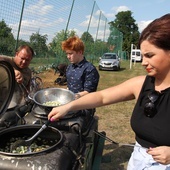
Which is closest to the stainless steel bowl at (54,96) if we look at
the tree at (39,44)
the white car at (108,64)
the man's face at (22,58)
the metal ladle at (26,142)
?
the metal ladle at (26,142)

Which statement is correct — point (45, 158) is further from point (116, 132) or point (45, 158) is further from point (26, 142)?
point (116, 132)

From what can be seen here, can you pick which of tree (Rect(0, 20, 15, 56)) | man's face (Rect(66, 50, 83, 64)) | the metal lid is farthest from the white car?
the metal lid

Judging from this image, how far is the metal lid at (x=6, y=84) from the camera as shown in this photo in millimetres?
1901

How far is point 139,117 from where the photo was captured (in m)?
1.49

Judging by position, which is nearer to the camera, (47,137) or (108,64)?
(47,137)

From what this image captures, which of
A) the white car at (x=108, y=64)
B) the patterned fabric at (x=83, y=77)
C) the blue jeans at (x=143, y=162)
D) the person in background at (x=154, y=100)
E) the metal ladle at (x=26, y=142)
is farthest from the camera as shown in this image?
the white car at (x=108, y=64)

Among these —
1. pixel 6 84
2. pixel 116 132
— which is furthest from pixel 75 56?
pixel 116 132

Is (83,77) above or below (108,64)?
above

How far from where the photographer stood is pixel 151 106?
1393 mm

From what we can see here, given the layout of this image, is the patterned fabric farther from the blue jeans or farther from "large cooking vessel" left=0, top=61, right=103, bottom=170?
the blue jeans

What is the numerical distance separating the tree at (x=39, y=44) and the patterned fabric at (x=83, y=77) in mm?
5622

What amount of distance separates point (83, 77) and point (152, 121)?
1583 millimetres

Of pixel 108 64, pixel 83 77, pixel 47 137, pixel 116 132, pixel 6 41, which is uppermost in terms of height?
pixel 6 41

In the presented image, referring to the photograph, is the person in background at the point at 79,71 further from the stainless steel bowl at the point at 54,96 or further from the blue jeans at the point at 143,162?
the blue jeans at the point at 143,162
